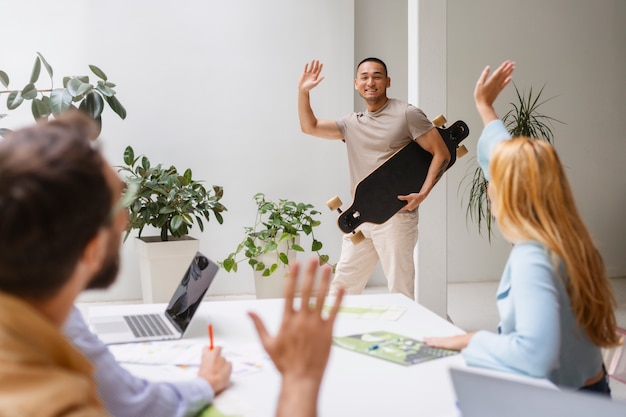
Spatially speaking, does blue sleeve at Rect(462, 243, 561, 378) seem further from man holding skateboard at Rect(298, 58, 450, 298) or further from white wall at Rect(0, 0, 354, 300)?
white wall at Rect(0, 0, 354, 300)

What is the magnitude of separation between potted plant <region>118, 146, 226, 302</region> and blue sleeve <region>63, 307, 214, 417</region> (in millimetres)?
3661

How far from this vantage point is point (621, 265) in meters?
7.05

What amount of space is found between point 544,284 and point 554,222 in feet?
0.64

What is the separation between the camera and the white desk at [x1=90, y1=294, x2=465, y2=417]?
165cm

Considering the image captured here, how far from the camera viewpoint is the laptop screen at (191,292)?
7.59ft

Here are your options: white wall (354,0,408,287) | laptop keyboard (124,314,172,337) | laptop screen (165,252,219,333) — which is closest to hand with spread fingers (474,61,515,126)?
laptop screen (165,252,219,333)

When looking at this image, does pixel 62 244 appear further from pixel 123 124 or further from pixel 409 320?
pixel 123 124

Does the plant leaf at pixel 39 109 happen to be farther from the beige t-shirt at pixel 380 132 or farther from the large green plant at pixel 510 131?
the large green plant at pixel 510 131

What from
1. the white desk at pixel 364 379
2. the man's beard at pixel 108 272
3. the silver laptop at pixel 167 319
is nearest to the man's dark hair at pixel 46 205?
the man's beard at pixel 108 272

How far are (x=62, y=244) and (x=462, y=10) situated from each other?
240 inches

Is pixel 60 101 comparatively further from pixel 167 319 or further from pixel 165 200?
pixel 167 319

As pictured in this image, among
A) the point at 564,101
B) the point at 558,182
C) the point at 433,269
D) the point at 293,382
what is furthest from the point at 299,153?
the point at 293,382

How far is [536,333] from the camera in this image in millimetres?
1636

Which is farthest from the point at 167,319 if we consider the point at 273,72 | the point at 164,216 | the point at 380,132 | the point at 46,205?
the point at 273,72
